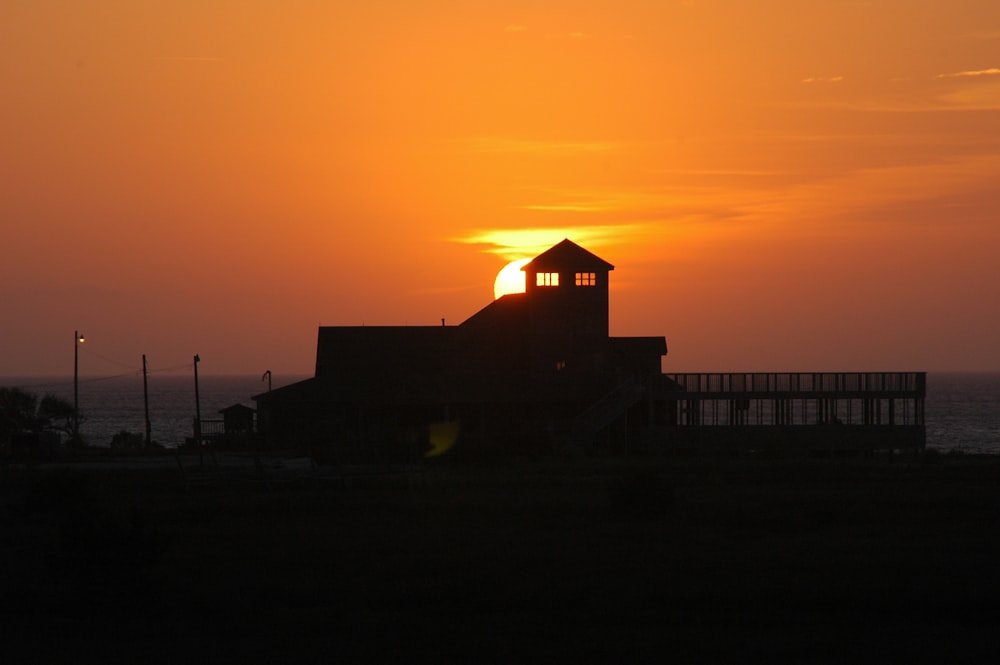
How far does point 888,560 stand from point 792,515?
7.27 m

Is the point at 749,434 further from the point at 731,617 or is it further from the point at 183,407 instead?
the point at 183,407

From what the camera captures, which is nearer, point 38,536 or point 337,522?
point 38,536

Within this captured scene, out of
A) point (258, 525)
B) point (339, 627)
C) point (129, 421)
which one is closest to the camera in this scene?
point (339, 627)

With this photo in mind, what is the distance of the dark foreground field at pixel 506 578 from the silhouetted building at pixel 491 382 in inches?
802

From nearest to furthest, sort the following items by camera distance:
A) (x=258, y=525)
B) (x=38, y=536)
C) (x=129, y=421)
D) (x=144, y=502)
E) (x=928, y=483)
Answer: (x=38, y=536)
(x=258, y=525)
(x=144, y=502)
(x=928, y=483)
(x=129, y=421)

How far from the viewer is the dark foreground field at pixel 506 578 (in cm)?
1588

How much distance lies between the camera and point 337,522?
28922 millimetres

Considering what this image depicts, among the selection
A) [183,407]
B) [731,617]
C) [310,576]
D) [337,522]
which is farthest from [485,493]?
[183,407]

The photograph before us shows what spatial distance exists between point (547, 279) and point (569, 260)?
1.29m

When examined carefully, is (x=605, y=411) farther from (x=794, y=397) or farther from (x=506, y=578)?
(x=506, y=578)

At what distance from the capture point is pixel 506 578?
20.5 meters

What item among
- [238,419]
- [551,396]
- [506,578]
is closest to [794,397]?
[551,396]

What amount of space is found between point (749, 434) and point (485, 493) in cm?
2111

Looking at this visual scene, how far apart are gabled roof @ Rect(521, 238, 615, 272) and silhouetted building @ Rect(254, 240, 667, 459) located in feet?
0.15
